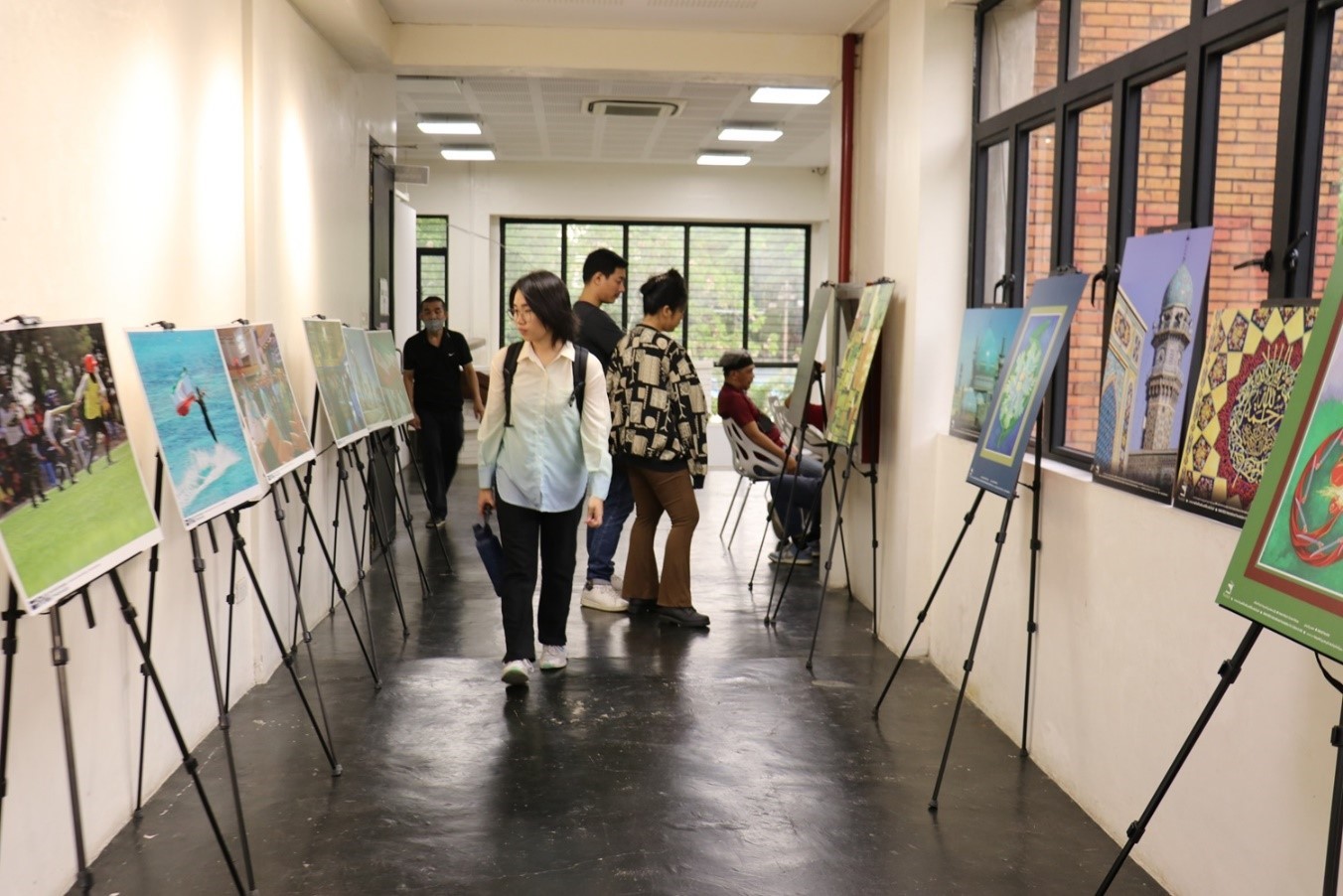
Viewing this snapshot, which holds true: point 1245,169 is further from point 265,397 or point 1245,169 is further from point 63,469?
point 265,397

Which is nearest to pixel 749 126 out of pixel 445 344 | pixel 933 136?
pixel 445 344

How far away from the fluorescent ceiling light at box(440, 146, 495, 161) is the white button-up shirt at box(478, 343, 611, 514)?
785 cm

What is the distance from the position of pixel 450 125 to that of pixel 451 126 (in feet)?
0.18

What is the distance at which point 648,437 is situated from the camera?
18.9 feet

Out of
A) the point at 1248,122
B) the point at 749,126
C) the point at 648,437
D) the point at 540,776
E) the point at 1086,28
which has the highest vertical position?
the point at 749,126

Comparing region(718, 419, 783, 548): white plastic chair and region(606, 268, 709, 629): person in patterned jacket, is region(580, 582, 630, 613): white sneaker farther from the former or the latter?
region(718, 419, 783, 548): white plastic chair

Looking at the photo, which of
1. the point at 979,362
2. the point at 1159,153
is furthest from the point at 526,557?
the point at 1159,153

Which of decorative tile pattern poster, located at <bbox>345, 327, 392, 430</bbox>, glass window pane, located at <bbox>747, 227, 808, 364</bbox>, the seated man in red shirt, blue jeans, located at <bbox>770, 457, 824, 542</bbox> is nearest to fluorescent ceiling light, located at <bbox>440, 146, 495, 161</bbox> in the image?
glass window pane, located at <bbox>747, 227, 808, 364</bbox>

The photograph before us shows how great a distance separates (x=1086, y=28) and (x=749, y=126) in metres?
6.42

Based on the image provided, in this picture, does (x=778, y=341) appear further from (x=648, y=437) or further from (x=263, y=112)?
(x=263, y=112)

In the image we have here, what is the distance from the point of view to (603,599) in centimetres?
638

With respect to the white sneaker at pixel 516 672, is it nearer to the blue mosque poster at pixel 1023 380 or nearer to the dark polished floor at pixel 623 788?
the dark polished floor at pixel 623 788

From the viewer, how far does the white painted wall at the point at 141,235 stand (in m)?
2.95

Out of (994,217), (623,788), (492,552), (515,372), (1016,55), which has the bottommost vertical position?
(623,788)
